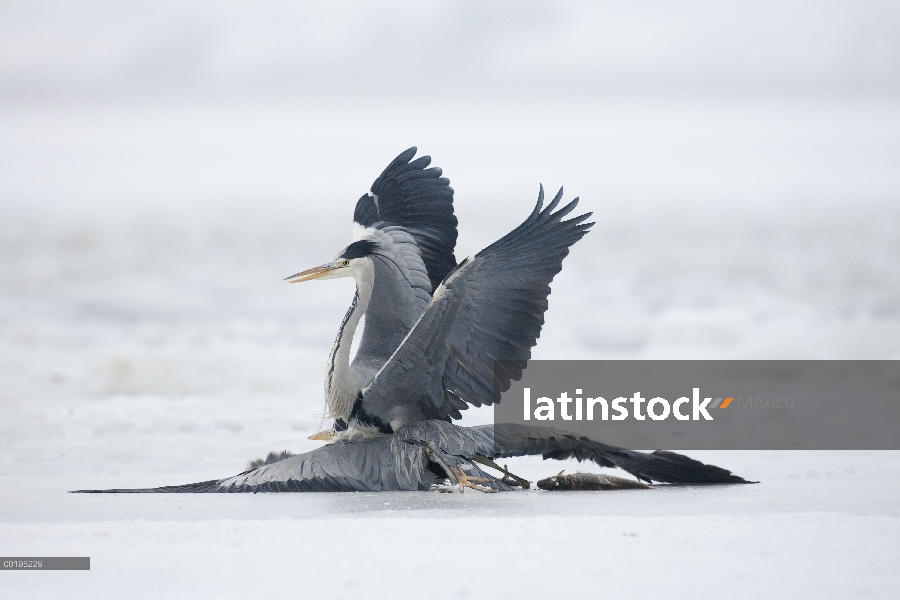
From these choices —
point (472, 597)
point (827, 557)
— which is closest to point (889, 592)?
point (827, 557)

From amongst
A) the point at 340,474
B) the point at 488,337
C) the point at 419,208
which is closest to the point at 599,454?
the point at 488,337

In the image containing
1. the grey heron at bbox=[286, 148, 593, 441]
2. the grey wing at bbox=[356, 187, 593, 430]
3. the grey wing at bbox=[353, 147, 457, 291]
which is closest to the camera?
the grey heron at bbox=[286, 148, 593, 441]

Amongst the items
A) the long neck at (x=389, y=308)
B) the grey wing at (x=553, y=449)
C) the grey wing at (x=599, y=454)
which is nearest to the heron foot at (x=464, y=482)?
the grey wing at (x=553, y=449)

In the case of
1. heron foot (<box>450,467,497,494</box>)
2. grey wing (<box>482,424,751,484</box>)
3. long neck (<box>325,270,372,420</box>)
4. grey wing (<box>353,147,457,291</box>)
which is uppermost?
grey wing (<box>353,147,457,291</box>)

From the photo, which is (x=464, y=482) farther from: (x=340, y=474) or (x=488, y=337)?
(x=488, y=337)

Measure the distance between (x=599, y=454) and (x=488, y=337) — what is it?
1.11 m

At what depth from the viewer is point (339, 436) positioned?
702 centimetres

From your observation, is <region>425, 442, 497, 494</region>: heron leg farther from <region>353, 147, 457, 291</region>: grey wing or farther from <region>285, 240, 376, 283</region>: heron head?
<region>353, 147, 457, 291</region>: grey wing

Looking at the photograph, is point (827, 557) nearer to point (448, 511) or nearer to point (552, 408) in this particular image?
point (448, 511)

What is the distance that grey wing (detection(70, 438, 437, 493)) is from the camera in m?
6.71

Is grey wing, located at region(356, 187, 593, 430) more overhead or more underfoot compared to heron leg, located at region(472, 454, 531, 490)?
more overhead

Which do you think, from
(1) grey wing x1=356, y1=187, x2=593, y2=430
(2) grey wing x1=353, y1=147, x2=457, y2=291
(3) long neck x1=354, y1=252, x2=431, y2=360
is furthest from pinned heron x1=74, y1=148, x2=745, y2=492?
(2) grey wing x1=353, y1=147, x2=457, y2=291

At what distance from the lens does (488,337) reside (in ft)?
22.1

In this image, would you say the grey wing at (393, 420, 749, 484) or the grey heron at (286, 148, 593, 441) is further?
the grey wing at (393, 420, 749, 484)
